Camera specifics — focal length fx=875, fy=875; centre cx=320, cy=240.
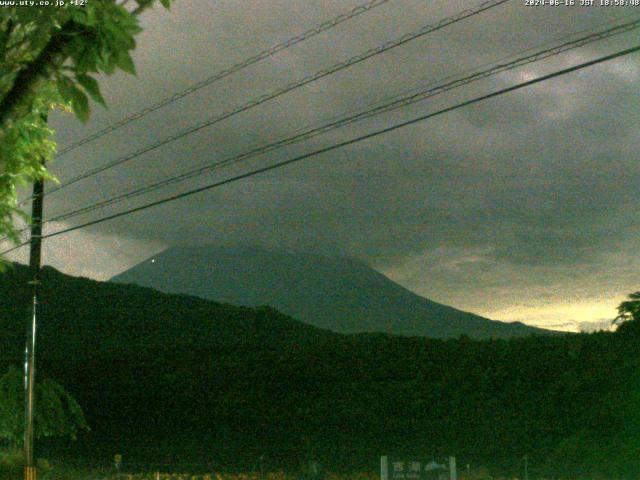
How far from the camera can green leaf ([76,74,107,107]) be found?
415cm

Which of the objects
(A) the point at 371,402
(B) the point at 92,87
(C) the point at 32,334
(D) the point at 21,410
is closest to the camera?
A: (B) the point at 92,87

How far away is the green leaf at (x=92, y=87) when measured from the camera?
4152 millimetres

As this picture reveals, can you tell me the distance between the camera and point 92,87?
4.20 metres

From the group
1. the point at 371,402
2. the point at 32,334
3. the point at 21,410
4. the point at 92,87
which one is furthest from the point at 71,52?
the point at 371,402

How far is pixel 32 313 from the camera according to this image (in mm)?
23578

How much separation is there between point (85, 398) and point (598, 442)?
77.1 ft

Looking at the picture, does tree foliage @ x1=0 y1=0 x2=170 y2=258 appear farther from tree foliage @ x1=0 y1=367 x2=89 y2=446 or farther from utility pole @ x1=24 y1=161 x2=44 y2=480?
tree foliage @ x1=0 y1=367 x2=89 y2=446

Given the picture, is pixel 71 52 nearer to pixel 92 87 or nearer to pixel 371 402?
pixel 92 87

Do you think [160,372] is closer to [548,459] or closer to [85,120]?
[548,459]

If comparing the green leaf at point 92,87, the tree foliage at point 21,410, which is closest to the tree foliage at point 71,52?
the green leaf at point 92,87

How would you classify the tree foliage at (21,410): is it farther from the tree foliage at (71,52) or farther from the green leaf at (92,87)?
the green leaf at (92,87)

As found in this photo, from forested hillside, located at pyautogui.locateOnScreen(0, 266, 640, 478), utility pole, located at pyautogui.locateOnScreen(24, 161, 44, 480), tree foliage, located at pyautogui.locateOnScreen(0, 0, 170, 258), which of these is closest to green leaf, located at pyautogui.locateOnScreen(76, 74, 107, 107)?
tree foliage, located at pyautogui.locateOnScreen(0, 0, 170, 258)

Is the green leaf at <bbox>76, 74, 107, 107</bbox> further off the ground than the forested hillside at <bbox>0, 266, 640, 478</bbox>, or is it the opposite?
the green leaf at <bbox>76, 74, 107, 107</bbox>

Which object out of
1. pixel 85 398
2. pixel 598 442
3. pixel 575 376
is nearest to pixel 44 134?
pixel 598 442
